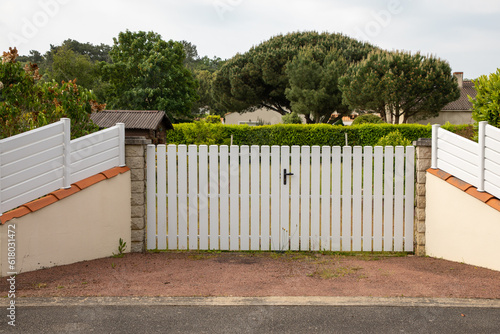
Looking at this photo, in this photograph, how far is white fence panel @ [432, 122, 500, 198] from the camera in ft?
18.6

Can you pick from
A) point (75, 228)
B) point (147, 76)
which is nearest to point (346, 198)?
point (75, 228)

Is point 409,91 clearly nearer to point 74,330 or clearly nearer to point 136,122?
point 136,122

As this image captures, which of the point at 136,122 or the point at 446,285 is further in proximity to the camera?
the point at 136,122

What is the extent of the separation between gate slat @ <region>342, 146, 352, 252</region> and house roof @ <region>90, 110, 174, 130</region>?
1979 cm

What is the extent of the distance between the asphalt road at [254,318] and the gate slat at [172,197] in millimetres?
2211

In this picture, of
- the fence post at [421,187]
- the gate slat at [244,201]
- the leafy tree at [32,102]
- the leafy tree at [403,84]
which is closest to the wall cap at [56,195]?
the leafy tree at [32,102]

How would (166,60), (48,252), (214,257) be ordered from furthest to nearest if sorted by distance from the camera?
(166,60), (214,257), (48,252)

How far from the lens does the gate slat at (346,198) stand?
6543 millimetres

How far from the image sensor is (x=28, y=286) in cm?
505

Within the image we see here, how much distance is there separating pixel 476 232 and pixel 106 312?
4696 millimetres

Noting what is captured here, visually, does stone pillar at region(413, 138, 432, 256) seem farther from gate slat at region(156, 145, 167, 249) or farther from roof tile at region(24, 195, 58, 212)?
roof tile at region(24, 195, 58, 212)

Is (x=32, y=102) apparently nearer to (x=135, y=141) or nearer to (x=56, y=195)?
(x=135, y=141)

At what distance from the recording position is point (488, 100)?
259 inches

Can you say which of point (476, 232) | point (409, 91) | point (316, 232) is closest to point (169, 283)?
point (316, 232)
